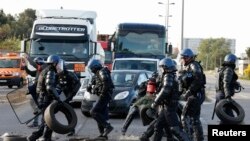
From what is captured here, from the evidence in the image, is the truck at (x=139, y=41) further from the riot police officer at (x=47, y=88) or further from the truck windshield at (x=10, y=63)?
the riot police officer at (x=47, y=88)

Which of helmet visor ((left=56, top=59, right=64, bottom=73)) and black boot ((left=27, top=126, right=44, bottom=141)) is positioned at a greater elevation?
helmet visor ((left=56, top=59, right=64, bottom=73))

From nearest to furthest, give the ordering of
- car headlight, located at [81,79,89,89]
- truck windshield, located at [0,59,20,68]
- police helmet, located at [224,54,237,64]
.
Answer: police helmet, located at [224,54,237,64] → car headlight, located at [81,79,89,89] → truck windshield, located at [0,59,20,68]

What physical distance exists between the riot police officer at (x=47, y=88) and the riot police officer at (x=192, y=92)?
7.80ft

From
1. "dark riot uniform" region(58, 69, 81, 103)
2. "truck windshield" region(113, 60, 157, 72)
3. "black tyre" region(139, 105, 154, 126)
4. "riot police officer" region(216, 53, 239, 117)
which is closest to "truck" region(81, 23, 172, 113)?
"truck windshield" region(113, 60, 157, 72)

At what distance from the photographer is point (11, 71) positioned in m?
36.6

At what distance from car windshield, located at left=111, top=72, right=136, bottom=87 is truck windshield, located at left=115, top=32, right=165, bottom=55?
836 cm

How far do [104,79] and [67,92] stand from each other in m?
1.01

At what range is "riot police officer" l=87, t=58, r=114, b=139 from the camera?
12.9 m

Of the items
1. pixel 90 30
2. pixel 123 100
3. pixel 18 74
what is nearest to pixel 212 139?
pixel 123 100

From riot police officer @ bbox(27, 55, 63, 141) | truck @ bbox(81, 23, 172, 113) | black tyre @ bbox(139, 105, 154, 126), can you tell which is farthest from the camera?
truck @ bbox(81, 23, 172, 113)

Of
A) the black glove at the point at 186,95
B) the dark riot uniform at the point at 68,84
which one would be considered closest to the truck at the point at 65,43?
the dark riot uniform at the point at 68,84

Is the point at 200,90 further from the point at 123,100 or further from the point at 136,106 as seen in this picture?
the point at 123,100

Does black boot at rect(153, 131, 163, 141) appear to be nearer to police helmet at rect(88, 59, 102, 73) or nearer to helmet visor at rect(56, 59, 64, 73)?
helmet visor at rect(56, 59, 64, 73)

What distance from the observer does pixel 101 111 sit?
42.9ft
